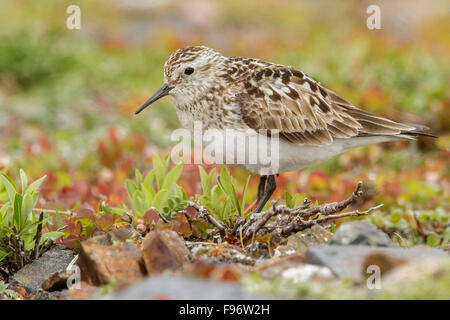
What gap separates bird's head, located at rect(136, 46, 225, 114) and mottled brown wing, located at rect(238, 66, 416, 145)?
0.42 m

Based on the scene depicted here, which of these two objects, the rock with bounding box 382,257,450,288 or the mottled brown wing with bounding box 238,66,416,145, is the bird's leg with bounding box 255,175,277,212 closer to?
the mottled brown wing with bounding box 238,66,416,145

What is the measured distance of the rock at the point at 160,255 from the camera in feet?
16.7

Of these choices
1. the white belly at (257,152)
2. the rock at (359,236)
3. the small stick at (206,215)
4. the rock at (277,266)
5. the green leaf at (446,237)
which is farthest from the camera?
the green leaf at (446,237)

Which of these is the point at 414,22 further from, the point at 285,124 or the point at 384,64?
the point at 285,124

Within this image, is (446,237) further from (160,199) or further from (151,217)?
(151,217)

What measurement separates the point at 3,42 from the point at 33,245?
9.41 meters

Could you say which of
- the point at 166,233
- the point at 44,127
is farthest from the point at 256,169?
the point at 44,127

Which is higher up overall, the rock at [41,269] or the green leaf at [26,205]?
the green leaf at [26,205]

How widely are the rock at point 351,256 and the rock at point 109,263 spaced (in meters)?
1.29

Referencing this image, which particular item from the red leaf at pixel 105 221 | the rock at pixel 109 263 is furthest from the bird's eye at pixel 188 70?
the rock at pixel 109 263

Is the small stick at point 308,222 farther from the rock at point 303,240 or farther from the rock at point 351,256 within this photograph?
the rock at point 351,256

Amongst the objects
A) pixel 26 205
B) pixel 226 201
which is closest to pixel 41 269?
pixel 26 205

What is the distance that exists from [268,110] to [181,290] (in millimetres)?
2920

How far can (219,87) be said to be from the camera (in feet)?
23.3
